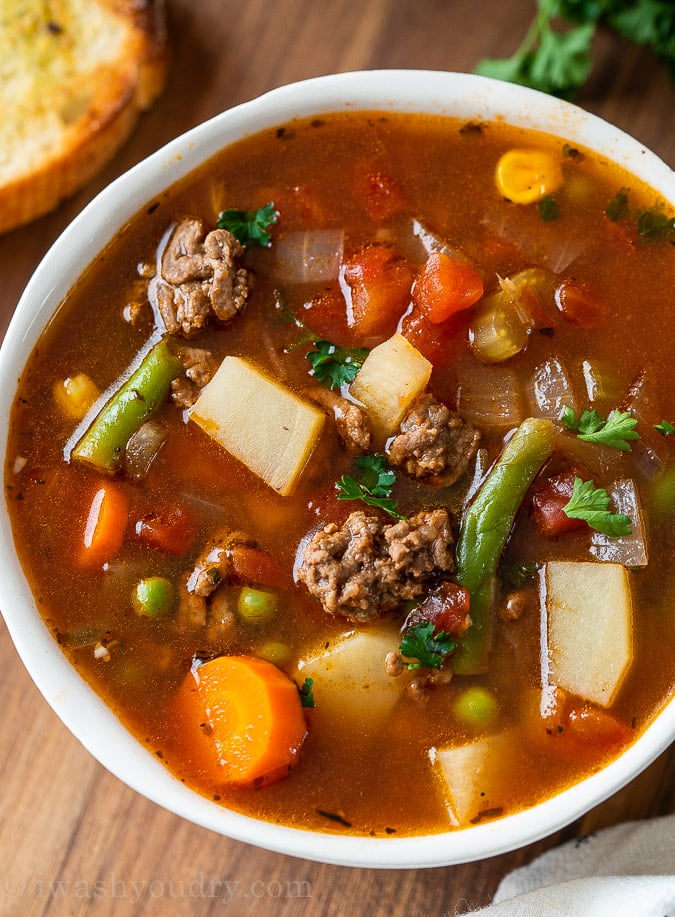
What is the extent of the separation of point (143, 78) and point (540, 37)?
5.69 feet

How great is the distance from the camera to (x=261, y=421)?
3.41m

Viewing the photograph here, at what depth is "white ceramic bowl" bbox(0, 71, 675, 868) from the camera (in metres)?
3.27

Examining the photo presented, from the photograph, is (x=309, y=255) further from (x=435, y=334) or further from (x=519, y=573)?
(x=519, y=573)

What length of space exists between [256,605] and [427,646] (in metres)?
0.60

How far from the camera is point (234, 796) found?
336cm

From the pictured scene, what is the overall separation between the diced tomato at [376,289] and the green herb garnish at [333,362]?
3.5 inches

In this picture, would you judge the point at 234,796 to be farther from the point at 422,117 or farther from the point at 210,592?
the point at 422,117

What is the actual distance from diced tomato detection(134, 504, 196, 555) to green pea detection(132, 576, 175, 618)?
114mm

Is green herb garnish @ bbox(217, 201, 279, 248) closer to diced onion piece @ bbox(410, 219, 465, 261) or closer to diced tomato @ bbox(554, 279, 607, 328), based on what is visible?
diced onion piece @ bbox(410, 219, 465, 261)

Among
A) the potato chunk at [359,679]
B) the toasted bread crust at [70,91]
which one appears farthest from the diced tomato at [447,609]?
the toasted bread crust at [70,91]

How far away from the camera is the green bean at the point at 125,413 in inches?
134

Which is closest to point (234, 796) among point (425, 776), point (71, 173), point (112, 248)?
point (425, 776)

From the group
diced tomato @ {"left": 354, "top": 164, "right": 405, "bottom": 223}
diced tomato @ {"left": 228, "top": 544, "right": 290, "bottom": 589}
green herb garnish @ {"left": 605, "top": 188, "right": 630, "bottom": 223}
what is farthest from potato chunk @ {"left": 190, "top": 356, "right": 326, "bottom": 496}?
green herb garnish @ {"left": 605, "top": 188, "right": 630, "bottom": 223}

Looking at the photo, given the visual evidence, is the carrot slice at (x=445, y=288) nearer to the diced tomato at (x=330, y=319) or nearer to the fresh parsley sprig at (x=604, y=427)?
the diced tomato at (x=330, y=319)
